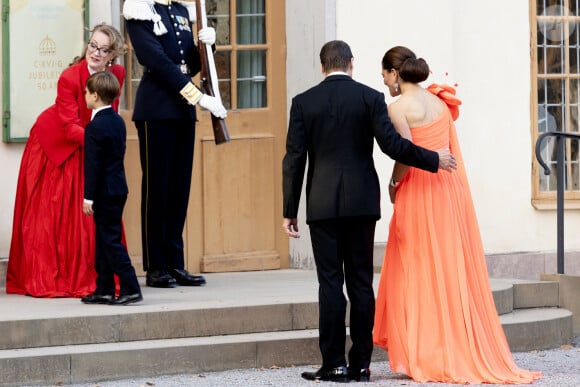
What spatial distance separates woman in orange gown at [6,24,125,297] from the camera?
31.7 ft

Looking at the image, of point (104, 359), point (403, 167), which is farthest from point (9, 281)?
point (403, 167)

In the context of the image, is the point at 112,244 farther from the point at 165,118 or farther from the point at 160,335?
the point at 165,118

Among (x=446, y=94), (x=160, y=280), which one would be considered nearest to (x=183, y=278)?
(x=160, y=280)

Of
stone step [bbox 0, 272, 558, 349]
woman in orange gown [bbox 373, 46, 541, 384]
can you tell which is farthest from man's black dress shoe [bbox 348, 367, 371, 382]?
stone step [bbox 0, 272, 558, 349]

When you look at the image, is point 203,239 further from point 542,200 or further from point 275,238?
point 542,200

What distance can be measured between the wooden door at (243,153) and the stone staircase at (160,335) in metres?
1.71

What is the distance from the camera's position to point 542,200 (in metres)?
12.3

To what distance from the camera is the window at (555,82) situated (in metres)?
12.4

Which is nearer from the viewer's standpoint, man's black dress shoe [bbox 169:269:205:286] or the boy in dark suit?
the boy in dark suit

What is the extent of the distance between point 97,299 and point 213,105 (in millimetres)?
1378

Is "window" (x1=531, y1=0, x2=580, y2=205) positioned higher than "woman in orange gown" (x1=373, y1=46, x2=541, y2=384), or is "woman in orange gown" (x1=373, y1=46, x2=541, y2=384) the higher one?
"window" (x1=531, y1=0, x2=580, y2=205)

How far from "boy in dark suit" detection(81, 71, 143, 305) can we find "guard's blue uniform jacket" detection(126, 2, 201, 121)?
67 centimetres

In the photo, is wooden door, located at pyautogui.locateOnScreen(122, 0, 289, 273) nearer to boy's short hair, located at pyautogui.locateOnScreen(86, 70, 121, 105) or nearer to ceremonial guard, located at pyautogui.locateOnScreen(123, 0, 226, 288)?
ceremonial guard, located at pyautogui.locateOnScreen(123, 0, 226, 288)

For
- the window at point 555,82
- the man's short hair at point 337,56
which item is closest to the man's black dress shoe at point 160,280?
the man's short hair at point 337,56
